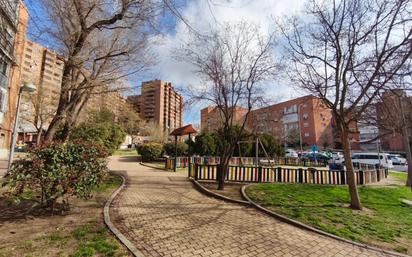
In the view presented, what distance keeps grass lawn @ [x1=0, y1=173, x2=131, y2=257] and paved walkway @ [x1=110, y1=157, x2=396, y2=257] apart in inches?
17.6

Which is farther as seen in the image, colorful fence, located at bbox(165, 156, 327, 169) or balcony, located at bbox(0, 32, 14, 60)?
colorful fence, located at bbox(165, 156, 327, 169)

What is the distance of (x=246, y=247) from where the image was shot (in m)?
4.12

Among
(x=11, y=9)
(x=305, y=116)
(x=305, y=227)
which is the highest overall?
(x=305, y=116)

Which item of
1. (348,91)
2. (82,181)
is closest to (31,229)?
(82,181)

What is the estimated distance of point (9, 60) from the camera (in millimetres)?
5254

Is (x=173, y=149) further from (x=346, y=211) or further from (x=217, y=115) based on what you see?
(x=346, y=211)

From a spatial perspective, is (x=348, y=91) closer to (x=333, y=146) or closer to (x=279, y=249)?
(x=279, y=249)

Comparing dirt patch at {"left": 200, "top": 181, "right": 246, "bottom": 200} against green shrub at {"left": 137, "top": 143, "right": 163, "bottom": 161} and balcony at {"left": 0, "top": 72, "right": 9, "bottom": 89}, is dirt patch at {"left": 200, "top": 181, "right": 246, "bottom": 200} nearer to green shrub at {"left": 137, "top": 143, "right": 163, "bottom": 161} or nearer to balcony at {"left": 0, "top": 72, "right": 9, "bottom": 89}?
green shrub at {"left": 137, "top": 143, "right": 163, "bottom": 161}

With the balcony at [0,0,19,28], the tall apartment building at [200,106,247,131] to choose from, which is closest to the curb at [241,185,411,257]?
the tall apartment building at [200,106,247,131]

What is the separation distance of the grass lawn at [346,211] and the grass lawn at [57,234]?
15.4ft

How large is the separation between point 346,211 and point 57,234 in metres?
7.73

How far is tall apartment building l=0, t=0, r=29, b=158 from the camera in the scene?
13.8 feet

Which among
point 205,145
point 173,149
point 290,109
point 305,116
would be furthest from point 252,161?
point 290,109

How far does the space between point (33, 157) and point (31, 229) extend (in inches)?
60.2
